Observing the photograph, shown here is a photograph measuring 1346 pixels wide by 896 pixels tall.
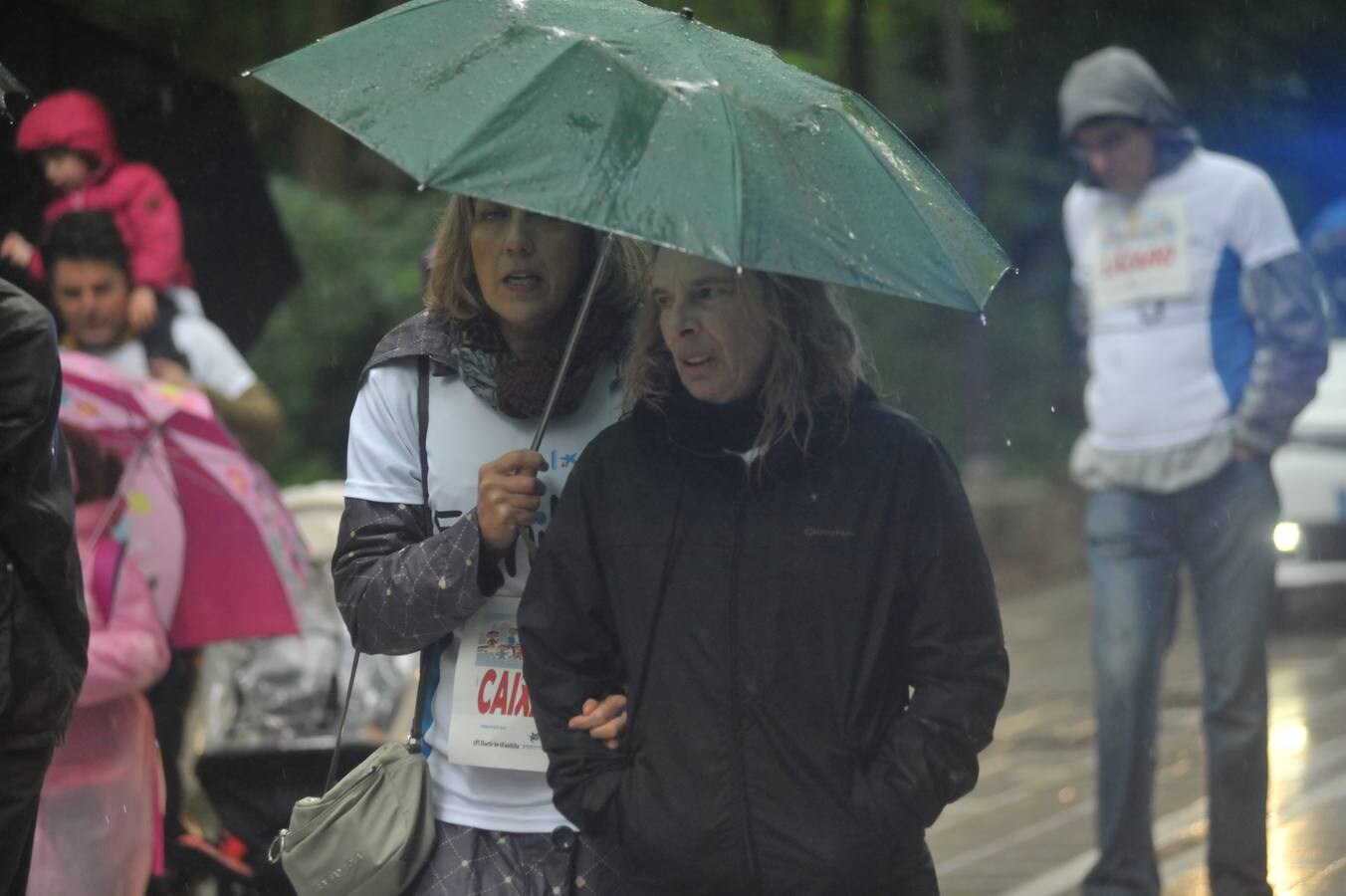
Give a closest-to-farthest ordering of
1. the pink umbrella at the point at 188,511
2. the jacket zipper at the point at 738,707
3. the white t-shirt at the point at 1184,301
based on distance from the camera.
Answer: the jacket zipper at the point at 738,707 < the pink umbrella at the point at 188,511 < the white t-shirt at the point at 1184,301

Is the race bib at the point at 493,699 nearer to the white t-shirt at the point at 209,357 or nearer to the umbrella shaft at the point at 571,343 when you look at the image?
the umbrella shaft at the point at 571,343

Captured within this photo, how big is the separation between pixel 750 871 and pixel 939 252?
3.12 ft

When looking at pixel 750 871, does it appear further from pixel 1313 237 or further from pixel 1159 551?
pixel 1313 237

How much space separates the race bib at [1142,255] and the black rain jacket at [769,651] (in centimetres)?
318

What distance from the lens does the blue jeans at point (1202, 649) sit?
623cm

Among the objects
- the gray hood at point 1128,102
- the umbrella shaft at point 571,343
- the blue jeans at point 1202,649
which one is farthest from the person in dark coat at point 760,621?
the gray hood at point 1128,102

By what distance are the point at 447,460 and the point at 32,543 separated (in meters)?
0.71

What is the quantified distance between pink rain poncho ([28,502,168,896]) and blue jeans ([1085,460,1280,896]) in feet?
8.63

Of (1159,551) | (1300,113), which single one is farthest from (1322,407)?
(1300,113)

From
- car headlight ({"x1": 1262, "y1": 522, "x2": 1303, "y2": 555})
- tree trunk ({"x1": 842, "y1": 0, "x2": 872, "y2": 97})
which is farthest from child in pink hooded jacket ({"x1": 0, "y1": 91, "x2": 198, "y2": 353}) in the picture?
tree trunk ({"x1": 842, "y1": 0, "x2": 872, "y2": 97})

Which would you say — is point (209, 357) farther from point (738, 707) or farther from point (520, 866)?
point (738, 707)

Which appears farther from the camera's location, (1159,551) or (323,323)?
(323,323)

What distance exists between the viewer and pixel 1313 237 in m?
14.3

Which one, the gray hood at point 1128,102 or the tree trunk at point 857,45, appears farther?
the tree trunk at point 857,45
